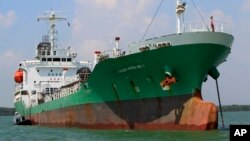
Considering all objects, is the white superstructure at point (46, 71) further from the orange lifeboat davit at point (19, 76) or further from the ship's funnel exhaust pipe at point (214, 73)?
the ship's funnel exhaust pipe at point (214, 73)

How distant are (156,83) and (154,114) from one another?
58.1 inches

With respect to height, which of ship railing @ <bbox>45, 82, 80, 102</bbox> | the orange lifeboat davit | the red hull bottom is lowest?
the red hull bottom

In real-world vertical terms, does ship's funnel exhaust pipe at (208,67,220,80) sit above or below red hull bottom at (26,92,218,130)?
above

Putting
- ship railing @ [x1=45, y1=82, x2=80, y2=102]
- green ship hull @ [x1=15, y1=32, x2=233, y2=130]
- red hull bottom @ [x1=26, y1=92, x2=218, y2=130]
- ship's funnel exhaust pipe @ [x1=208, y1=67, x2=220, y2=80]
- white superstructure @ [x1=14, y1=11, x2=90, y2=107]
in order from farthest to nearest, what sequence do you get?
white superstructure @ [x1=14, y1=11, x2=90, y2=107] < ship railing @ [x1=45, y1=82, x2=80, y2=102] < ship's funnel exhaust pipe @ [x1=208, y1=67, x2=220, y2=80] < green ship hull @ [x1=15, y1=32, x2=233, y2=130] < red hull bottom @ [x1=26, y1=92, x2=218, y2=130]

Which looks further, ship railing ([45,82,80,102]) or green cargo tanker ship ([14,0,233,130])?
ship railing ([45,82,80,102])

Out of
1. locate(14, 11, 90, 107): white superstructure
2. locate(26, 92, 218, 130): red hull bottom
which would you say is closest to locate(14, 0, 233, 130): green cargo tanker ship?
locate(26, 92, 218, 130): red hull bottom

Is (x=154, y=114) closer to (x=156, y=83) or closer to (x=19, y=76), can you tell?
(x=156, y=83)

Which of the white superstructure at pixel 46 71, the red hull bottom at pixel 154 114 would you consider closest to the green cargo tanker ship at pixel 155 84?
the red hull bottom at pixel 154 114

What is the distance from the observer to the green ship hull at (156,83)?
63.1 ft

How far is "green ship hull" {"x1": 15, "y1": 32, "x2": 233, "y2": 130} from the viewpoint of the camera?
19.2 metres

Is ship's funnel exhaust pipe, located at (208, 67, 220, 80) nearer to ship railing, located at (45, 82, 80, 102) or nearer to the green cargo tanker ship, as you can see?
the green cargo tanker ship

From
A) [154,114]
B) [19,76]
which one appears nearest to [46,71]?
[19,76]

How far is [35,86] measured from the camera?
124 ft

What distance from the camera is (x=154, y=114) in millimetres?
20359
